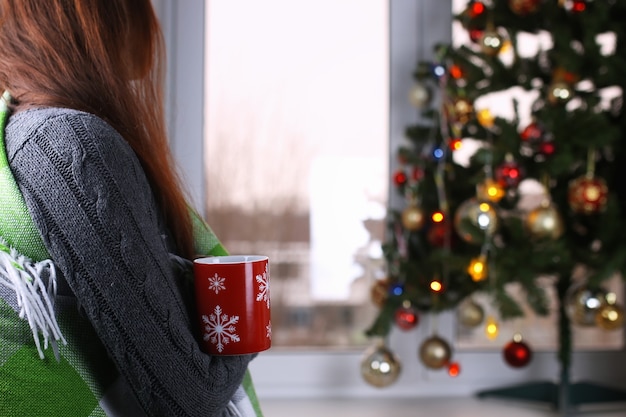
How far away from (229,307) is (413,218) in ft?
3.63

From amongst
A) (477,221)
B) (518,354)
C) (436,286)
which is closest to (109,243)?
(477,221)

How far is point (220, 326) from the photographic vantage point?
0.77m

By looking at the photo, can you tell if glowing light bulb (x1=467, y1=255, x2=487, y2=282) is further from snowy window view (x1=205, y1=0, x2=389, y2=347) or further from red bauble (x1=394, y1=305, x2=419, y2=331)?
snowy window view (x1=205, y1=0, x2=389, y2=347)

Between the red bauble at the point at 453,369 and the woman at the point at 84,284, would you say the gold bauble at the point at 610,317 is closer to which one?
the red bauble at the point at 453,369

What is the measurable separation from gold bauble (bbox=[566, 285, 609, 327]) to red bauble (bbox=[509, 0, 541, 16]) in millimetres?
645

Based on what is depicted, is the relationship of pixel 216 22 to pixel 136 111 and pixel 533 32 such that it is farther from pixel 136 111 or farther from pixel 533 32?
pixel 136 111

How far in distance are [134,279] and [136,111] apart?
0.26 metres

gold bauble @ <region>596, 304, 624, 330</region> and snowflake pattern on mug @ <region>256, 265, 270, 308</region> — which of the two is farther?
gold bauble @ <region>596, 304, 624, 330</region>

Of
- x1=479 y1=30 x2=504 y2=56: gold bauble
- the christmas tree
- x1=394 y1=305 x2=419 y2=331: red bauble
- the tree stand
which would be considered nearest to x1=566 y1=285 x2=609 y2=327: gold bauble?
the christmas tree

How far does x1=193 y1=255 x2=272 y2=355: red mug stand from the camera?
0.77m

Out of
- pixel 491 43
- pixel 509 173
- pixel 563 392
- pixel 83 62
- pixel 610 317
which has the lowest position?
pixel 563 392

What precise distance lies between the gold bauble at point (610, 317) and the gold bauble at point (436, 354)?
1.19 feet

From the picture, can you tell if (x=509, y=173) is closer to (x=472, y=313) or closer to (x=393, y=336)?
(x=472, y=313)

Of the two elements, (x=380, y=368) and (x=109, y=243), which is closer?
(x=109, y=243)
